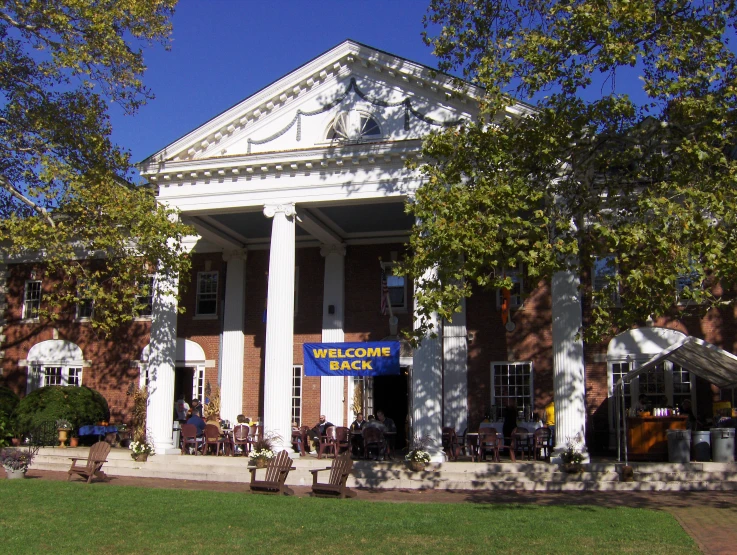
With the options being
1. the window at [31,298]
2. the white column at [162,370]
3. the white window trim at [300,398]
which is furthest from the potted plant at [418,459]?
the window at [31,298]

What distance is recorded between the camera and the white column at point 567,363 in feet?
60.1

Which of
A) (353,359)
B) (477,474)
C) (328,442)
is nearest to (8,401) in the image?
(328,442)

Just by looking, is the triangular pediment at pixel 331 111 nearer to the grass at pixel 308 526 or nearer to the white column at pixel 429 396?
the white column at pixel 429 396

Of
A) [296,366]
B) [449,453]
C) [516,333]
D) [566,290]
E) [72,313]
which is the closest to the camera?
[566,290]

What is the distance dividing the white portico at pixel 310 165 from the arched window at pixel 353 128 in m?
0.03

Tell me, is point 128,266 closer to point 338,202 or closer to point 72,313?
point 338,202

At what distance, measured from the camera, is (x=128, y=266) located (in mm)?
19156

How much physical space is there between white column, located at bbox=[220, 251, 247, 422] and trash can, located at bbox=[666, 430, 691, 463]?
13278 mm

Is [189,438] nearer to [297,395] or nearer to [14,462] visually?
[297,395]

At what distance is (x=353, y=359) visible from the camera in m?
20.3

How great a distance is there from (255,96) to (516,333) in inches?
399

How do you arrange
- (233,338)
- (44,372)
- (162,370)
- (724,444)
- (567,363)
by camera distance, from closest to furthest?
(724,444) < (567,363) < (162,370) < (233,338) < (44,372)

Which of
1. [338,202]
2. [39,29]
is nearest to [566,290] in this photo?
[338,202]

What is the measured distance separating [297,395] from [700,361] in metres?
12.2
